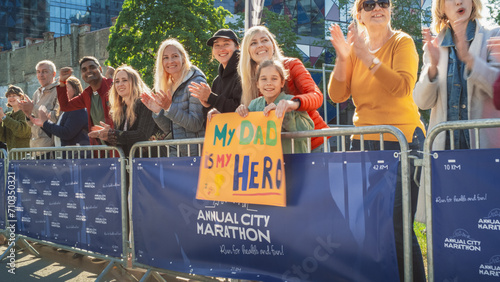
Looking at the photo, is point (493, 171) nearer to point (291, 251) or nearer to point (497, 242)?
point (497, 242)

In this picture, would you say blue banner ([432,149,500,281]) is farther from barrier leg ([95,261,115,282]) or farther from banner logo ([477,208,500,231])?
barrier leg ([95,261,115,282])

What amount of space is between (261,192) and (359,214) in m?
0.79

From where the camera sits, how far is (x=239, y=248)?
4.30 metres

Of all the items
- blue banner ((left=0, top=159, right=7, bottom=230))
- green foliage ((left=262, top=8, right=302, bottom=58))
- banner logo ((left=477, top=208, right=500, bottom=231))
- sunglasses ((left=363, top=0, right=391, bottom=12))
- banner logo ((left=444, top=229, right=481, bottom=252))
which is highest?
green foliage ((left=262, top=8, right=302, bottom=58))

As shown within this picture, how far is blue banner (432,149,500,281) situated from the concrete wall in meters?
38.8

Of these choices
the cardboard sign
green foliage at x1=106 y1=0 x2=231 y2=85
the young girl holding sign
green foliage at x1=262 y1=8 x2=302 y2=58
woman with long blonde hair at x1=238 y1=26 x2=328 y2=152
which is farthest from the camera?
green foliage at x1=262 y1=8 x2=302 y2=58

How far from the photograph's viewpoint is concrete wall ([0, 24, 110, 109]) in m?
42.8

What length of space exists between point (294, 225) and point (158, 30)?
73.9ft

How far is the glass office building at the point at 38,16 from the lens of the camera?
6322 cm

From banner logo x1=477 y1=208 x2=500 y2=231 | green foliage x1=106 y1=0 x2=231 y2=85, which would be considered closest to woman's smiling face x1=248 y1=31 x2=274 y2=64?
banner logo x1=477 y1=208 x2=500 y2=231

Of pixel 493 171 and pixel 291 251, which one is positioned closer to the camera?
pixel 493 171

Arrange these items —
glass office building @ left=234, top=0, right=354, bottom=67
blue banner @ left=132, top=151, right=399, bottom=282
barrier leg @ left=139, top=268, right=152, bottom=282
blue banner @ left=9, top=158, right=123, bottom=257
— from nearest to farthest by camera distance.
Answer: blue banner @ left=132, top=151, right=399, bottom=282 < barrier leg @ left=139, top=268, right=152, bottom=282 < blue banner @ left=9, top=158, right=123, bottom=257 < glass office building @ left=234, top=0, right=354, bottom=67

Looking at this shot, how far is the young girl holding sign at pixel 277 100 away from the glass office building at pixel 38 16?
2550 inches

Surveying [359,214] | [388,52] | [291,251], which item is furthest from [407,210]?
[388,52]
